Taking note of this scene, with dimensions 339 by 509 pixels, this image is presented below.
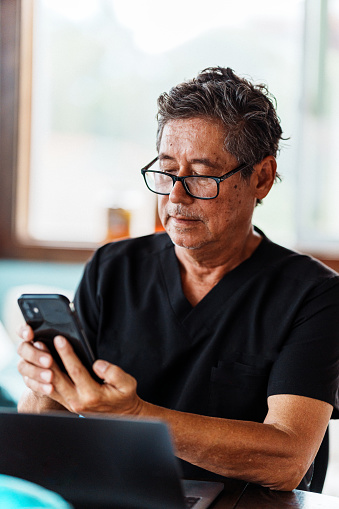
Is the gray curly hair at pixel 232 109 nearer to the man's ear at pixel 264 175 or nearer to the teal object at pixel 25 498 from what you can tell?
the man's ear at pixel 264 175

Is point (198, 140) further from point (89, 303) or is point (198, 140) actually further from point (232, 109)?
point (89, 303)

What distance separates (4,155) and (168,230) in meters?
2.23

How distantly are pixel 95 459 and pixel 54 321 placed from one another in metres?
0.24

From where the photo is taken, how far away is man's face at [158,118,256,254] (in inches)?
55.8

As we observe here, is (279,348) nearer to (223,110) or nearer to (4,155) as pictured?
(223,110)

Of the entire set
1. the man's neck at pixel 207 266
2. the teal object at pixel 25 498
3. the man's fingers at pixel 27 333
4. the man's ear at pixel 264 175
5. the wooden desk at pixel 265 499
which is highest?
the man's ear at pixel 264 175

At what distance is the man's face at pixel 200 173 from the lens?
142 centimetres

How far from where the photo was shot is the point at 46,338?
104 centimetres

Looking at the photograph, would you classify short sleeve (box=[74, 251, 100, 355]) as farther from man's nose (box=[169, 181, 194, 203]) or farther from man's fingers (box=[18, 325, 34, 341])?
man's fingers (box=[18, 325, 34, 341])

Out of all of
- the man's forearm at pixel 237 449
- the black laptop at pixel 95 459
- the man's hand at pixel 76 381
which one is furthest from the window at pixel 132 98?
the black laptop at pixel 95 459

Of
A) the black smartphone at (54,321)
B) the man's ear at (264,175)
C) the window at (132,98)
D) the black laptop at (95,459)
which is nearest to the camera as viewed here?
the black laptop at (95,459)

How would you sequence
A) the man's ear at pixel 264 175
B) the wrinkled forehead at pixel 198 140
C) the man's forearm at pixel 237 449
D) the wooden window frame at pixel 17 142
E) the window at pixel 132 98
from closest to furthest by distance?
the man's forearm at pixel 237 449 → the wrinkled forehead at pixel 198 140 → the man's ear at pixel 264 175 → the window at pixel 132 98 → the wooden window frame at pixel 17 142

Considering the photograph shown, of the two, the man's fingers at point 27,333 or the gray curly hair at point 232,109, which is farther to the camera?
the gray curly hair at point 232,109

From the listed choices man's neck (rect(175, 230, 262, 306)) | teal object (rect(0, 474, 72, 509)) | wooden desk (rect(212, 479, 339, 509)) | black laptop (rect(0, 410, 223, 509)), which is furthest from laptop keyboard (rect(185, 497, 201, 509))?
man's neck (rect(175, 230, 262, 306))
